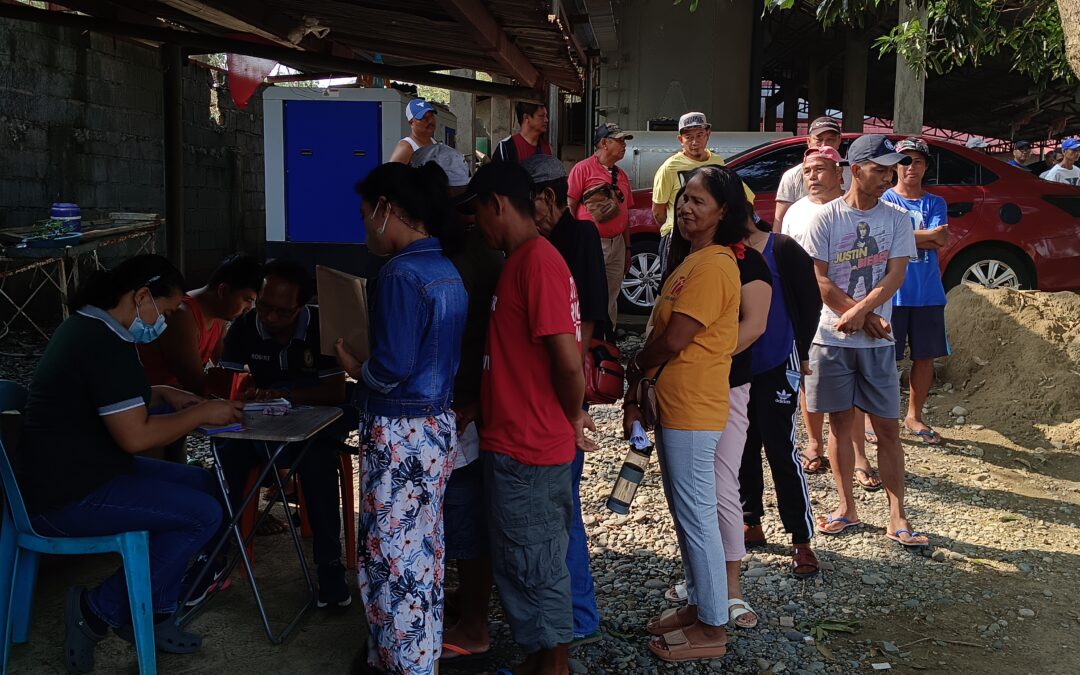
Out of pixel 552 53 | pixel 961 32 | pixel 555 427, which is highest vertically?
pixel 961 32

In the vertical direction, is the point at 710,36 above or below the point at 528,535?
above

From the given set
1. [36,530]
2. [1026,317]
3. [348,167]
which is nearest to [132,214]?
[348,167]

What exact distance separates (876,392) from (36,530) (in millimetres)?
3329

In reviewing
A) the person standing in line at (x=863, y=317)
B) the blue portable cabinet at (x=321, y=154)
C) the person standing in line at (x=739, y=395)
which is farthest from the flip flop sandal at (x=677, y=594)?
the blue portable cabinet at (x=321, y=154)

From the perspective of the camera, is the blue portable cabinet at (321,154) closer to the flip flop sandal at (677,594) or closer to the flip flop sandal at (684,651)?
the flip flop sandal at (677,594)

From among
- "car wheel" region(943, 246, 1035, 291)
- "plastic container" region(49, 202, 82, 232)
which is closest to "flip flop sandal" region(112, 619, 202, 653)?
"plastic container" region(49, 202, 82, 232)

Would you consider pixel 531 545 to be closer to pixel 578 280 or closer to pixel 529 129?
pixel 578 280

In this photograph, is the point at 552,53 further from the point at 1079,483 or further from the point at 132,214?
the point at 132,214

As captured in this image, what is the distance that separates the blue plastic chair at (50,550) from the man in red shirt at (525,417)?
1.07 metres

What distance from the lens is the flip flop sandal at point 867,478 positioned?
4.94m

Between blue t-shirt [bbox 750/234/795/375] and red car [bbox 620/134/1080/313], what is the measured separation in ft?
14.6

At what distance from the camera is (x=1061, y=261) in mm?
8008

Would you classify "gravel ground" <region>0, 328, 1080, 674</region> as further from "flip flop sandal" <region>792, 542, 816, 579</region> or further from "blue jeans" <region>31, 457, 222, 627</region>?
"blue jeans" <region>31, 457, 222, 627</region>

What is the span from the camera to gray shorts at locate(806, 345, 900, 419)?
163 inches
